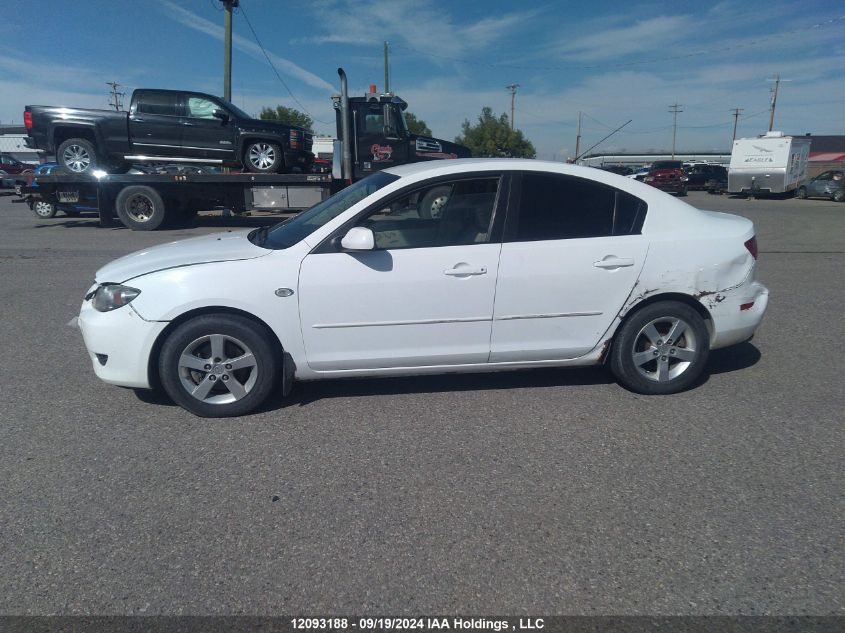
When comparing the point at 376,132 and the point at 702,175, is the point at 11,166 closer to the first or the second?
the point at 376,132

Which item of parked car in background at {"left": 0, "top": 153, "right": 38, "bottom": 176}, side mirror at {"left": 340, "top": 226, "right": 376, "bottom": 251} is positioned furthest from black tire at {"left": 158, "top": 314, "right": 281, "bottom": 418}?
parked car in background at {"left": 0, "top": 153, "right": 38, "bottom": 176}

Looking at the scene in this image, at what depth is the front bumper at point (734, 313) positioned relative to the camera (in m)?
4.41

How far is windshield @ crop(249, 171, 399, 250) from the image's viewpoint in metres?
4.26

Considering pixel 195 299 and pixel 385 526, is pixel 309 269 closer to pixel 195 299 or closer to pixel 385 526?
pixel 195 299

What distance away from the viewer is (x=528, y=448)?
12.1 ft

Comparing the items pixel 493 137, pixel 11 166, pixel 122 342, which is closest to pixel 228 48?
pixel 11 166

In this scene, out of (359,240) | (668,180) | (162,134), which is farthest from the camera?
(668,180)

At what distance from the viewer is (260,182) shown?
46.7 feet

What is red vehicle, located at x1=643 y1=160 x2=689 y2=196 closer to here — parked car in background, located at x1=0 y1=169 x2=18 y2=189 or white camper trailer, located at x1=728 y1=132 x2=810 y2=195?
white camper trailer, located at x1=728 y1=132 x2=810 y2=195

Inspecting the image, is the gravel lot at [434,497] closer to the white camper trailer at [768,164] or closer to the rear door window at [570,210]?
the rear door window at [570,210]

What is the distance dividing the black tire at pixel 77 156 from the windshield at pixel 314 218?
11.7 meters

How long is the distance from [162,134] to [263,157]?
220 cm

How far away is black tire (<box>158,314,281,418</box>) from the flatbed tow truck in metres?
10.6

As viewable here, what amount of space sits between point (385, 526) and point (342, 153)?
1224 centimetres
